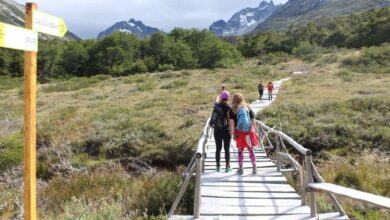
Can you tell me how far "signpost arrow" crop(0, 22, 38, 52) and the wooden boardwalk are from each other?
11.8 ft

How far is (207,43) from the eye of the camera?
82938mm

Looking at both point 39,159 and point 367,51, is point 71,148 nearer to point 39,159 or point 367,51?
point 39,159

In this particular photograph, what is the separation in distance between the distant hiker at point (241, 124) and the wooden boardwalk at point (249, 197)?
49 cm

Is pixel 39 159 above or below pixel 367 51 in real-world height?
below

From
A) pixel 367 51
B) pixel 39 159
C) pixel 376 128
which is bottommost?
pixel 39 159

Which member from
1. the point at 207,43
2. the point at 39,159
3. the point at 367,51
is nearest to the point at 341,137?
the point at 39,159

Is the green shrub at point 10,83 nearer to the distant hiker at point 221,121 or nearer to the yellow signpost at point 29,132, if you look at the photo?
the distant hiker at point 221,121

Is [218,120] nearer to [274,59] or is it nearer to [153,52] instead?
[274,59]

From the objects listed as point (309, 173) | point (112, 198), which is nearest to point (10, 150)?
point (112, 198)

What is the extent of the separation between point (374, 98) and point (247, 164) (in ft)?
42.6

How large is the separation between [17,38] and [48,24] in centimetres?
53

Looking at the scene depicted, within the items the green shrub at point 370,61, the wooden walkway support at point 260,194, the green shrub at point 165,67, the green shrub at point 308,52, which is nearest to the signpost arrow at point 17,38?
the wooden walkway support at point 260,194

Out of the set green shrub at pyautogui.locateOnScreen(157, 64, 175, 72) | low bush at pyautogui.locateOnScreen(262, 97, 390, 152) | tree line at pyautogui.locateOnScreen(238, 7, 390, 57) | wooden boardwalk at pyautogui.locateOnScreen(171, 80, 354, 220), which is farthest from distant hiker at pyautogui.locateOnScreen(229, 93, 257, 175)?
tree line at pyautogui.locateOnScreen(238, 7, 390, 57)

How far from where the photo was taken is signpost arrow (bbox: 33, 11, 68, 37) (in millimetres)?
4031
